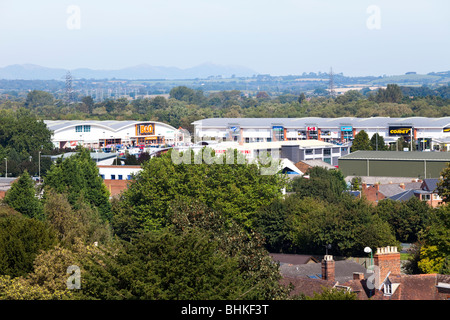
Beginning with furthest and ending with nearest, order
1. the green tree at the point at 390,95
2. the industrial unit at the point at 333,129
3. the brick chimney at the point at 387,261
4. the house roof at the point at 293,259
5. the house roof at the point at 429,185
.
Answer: the green tree at the point at 390,95 → the industrial unit at the point at 333,129 → the house roof at the point at 429,185 → the house roof at the point at 293,259 → the brick chimney at the point at 387,261

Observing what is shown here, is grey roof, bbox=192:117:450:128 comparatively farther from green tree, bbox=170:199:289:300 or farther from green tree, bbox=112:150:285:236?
green tree, bbox=170:199:289:300

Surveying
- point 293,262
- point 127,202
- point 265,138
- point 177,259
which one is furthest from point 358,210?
Answer: point 265,138

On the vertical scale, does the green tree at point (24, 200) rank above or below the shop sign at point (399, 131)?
above

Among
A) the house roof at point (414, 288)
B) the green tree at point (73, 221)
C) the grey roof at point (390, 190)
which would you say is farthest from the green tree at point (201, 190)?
the house roof at point (414, 288)

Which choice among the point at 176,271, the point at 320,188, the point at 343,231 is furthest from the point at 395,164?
the point at 176,271

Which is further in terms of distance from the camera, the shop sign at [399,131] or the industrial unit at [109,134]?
the shop sign at [399,131]

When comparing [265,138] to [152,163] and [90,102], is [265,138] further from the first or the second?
[90,102]

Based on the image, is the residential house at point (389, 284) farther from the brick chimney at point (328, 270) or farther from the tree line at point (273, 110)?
the tree line at point (273, 110)

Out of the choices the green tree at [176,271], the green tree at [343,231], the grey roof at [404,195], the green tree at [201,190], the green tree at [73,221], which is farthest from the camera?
the grey roof at [404,195]
